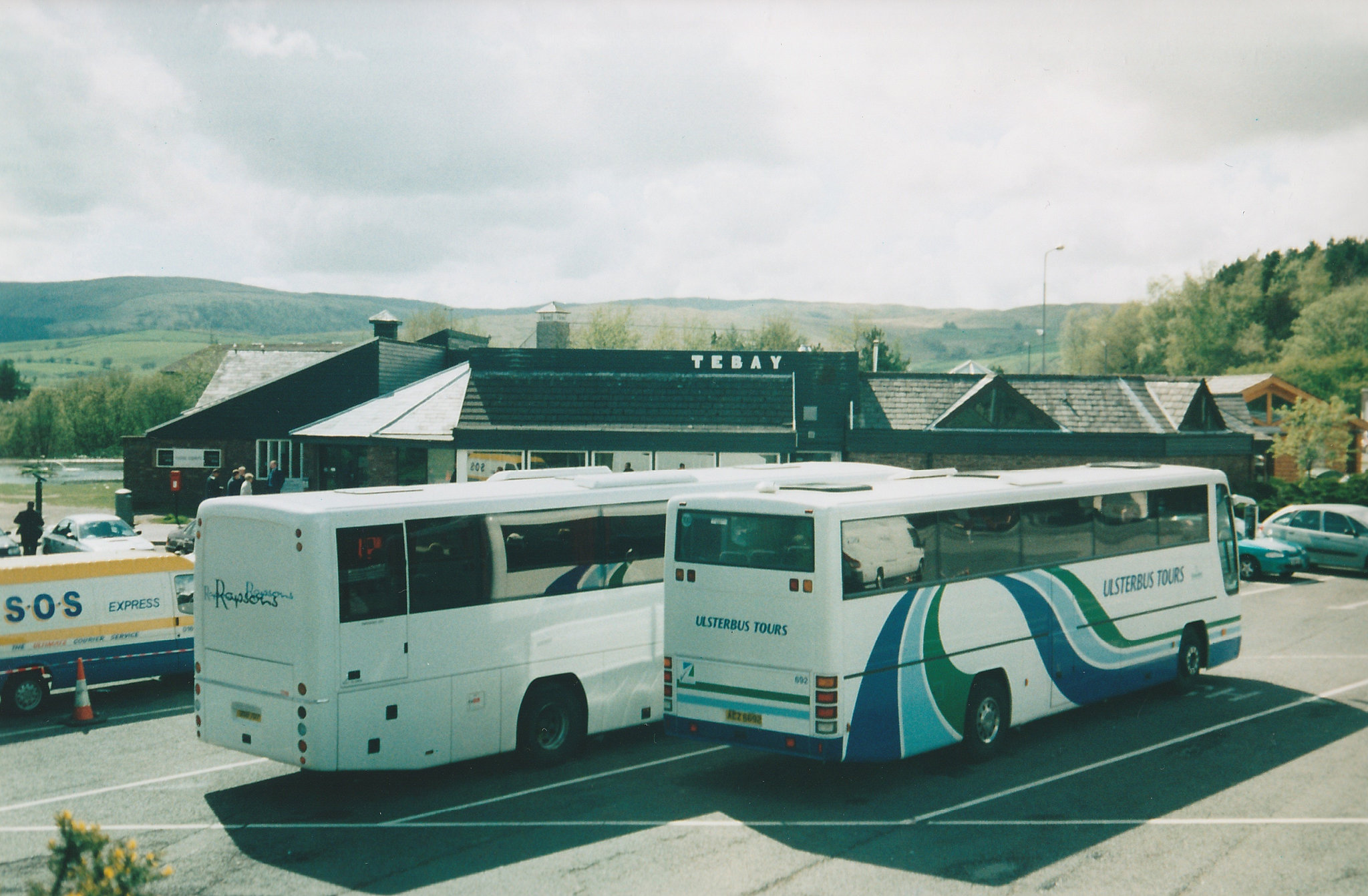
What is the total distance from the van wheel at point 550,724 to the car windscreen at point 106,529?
19.3 meters

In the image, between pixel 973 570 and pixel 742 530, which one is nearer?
pixel 742 530

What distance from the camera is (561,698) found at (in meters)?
11.8

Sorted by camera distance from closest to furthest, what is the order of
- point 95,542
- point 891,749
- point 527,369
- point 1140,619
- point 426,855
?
1. point 426,855
2. point 891,749
3. point 1140,619
4. point 95,542
5. point 527,369

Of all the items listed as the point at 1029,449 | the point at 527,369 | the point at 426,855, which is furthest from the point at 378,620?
the point at 1029,449

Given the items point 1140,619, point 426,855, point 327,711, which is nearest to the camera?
point 426,855

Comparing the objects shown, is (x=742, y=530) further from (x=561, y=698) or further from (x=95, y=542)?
(x=95, y=542)

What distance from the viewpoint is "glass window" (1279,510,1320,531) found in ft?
94.0

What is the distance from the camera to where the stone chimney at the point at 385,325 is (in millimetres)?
41625

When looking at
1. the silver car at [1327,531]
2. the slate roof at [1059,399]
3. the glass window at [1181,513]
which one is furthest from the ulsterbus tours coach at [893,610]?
the slate roof at [1059,399]

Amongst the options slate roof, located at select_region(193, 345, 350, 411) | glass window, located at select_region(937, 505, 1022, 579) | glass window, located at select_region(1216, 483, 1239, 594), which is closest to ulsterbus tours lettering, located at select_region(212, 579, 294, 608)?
glass window, located at select_region(937, 505, 1022, 579)

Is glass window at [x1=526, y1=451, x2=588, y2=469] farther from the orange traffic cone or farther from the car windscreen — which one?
the orange traffic cone

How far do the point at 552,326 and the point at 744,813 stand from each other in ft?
114

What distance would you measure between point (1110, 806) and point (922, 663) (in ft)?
7.18

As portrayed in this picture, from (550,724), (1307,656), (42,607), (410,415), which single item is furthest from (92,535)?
(1307,656)
